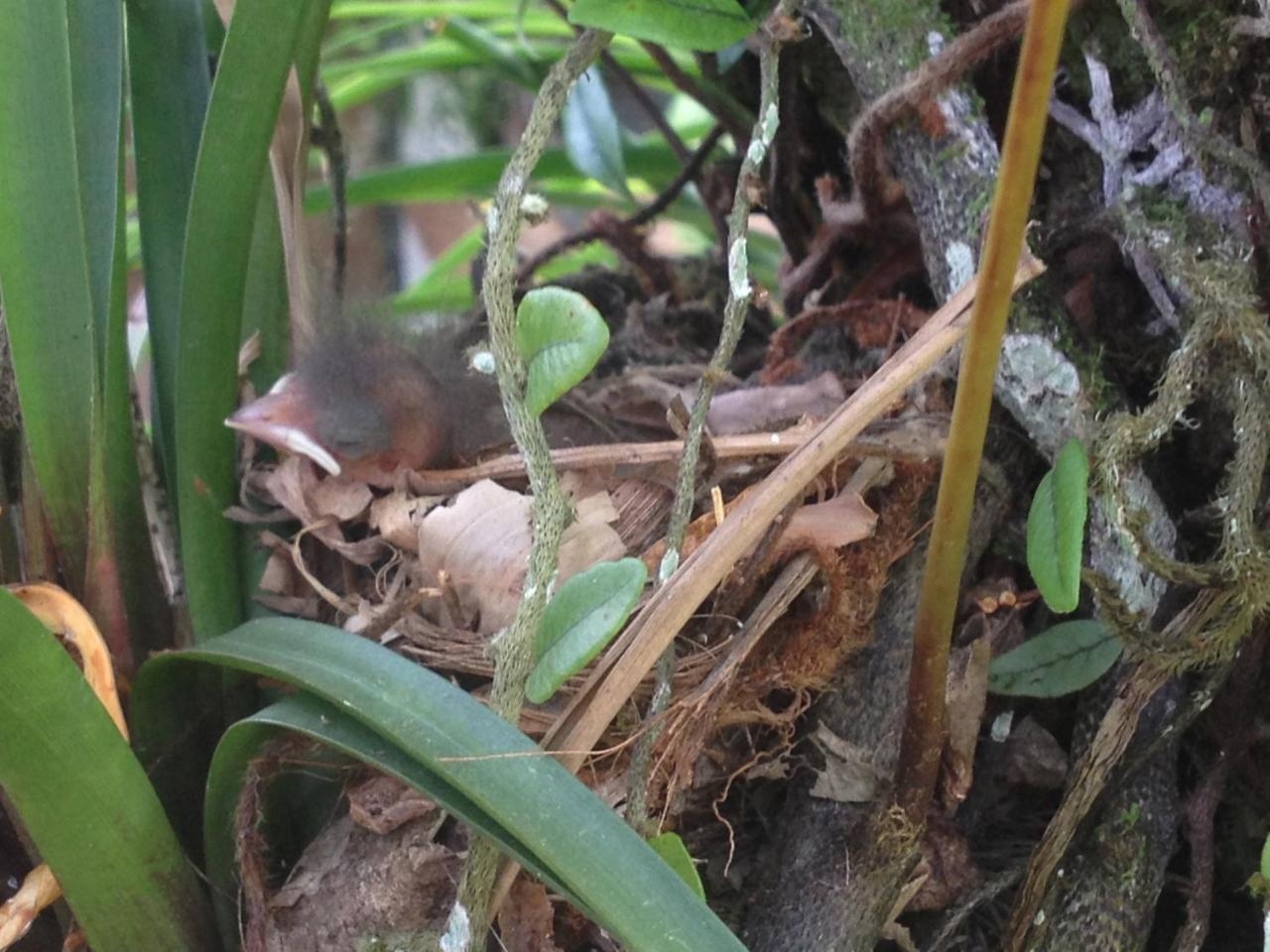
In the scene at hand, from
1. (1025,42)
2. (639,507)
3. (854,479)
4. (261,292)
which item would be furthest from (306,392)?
(1025,42)

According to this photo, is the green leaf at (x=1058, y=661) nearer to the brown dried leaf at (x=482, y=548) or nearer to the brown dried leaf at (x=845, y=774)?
the brown dried leaf at (x=845, y=774)

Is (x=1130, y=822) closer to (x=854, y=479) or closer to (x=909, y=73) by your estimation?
(x=854, y=479)

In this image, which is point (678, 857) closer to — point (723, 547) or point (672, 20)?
point (723, 547)

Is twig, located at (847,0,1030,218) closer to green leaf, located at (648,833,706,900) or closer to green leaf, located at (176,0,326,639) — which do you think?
green leaf, located at (176,0,326,639)

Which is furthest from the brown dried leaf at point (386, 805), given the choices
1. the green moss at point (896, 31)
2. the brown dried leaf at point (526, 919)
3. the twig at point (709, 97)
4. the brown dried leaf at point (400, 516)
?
the twig at point (709, 97)

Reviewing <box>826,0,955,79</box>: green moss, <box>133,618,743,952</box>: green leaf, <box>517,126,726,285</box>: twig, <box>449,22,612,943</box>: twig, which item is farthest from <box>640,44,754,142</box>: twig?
<box>133,618,743,952</box>: green leaf

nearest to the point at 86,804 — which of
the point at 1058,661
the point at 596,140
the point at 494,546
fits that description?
the point at 494,546

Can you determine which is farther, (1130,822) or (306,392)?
(306,392)
